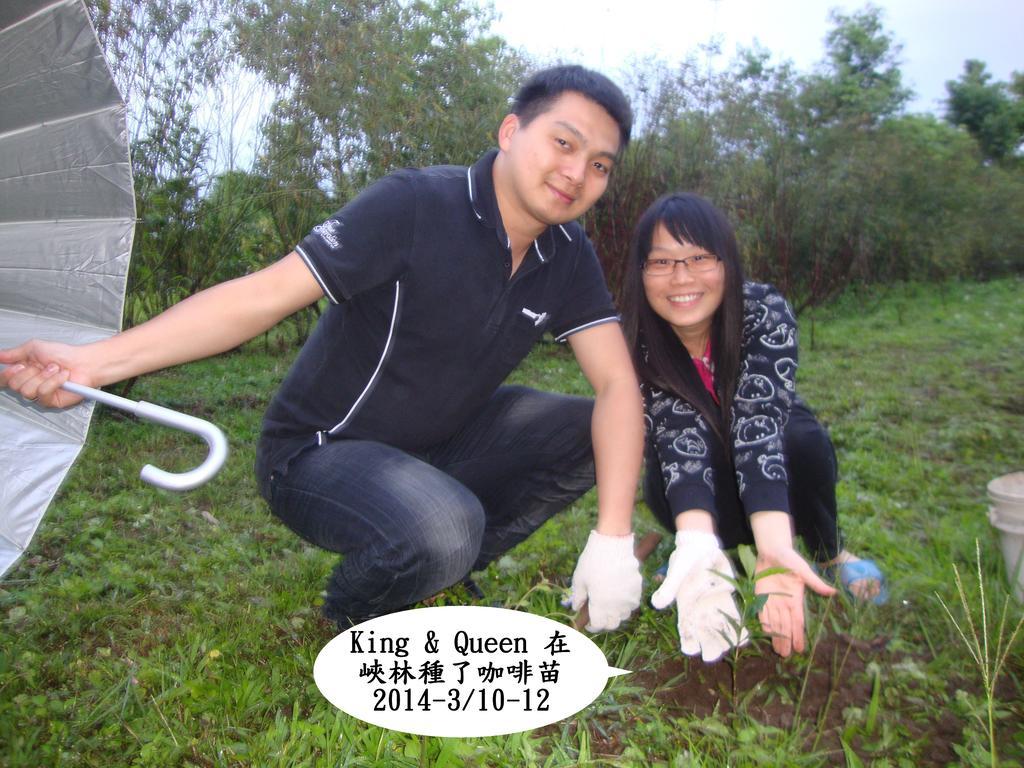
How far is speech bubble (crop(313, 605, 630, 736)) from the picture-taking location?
1385mm

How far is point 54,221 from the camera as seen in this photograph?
160cm

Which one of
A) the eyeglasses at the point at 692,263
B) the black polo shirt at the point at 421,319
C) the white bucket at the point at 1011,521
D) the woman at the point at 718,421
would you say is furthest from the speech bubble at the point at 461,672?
the white bucket at the point at 1011,521

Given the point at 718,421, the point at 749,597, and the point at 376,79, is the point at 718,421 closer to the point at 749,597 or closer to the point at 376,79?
the point at 749,597

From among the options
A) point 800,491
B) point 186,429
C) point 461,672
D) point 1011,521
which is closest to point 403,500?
point 461,672

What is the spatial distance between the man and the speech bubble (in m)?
0.35

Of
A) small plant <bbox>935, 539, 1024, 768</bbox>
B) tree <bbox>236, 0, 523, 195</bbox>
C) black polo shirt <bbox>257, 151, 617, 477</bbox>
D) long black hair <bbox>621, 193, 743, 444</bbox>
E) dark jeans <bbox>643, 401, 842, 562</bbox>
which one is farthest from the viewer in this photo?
tree <bbox>236, 0, 523, 195</bbox>

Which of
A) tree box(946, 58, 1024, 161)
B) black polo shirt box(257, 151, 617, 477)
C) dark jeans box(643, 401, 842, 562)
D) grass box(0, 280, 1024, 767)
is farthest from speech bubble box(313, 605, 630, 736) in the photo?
tree box(946, 58, 1024, 161)

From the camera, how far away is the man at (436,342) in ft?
5.94

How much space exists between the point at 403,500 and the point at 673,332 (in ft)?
2.85

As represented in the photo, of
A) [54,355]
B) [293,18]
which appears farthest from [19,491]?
[293,18]

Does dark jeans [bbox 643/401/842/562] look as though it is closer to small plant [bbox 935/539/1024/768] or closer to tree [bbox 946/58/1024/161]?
small plant [bbox 935/539/1024/768]

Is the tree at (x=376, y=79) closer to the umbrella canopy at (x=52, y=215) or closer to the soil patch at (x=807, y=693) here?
the umbrella canopy at (x=52, y=215)

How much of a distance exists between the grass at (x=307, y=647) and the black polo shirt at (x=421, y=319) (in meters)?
0.52

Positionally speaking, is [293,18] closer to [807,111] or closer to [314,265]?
[314,265]
